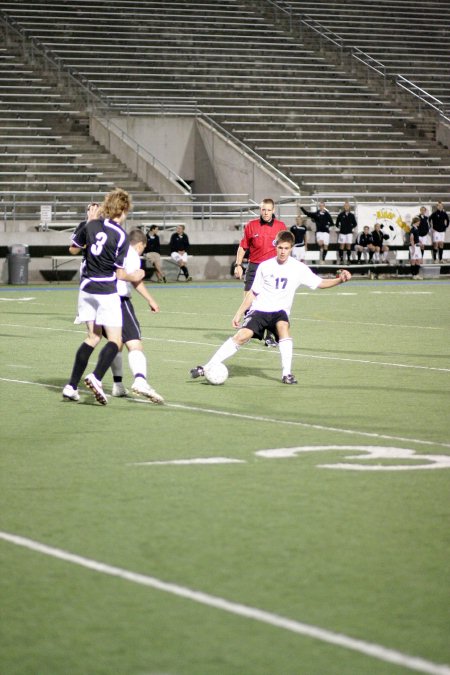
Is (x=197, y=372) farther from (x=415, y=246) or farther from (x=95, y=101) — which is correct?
(x=95, y=101)

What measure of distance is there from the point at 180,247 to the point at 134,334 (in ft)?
78.8

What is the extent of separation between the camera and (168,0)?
49.7 m

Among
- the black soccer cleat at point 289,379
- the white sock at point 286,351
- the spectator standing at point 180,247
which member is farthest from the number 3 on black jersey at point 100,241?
the spectator standing at point 180,247

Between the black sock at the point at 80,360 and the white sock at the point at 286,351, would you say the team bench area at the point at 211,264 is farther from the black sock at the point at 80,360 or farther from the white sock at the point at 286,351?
the black sock at the point at 80,360

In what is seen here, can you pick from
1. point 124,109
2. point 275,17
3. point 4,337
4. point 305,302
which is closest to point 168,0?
point 275,17

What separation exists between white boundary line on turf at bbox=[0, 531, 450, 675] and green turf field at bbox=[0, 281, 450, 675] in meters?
0.01

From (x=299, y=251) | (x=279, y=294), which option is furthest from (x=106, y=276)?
(x=299, y=251)

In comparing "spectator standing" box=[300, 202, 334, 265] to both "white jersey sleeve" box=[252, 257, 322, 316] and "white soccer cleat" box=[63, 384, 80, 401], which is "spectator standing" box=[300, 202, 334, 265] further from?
"white soccer cleat" box=[63, 384, 80, 401]

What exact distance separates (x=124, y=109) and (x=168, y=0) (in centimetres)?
818

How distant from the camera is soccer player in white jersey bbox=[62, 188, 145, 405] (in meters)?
11.4

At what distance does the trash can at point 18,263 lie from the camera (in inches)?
1335

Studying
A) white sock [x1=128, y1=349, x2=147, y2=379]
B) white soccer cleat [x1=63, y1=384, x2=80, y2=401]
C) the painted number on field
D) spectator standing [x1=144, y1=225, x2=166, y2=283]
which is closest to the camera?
the painted number on field

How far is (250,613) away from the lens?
5.32 meters

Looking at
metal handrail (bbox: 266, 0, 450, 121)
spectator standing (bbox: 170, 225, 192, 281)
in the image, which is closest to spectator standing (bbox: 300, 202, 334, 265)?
spectator standing (bbox: 170, 225, 192, 281)
